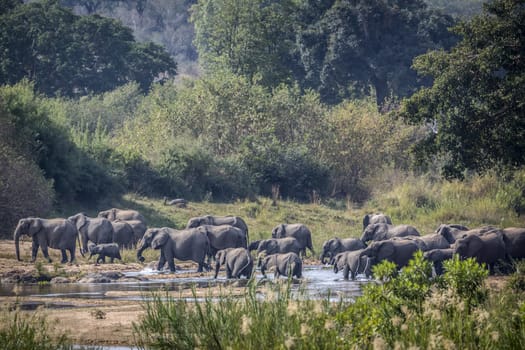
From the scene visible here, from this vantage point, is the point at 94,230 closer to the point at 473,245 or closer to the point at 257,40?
the point at 473,245

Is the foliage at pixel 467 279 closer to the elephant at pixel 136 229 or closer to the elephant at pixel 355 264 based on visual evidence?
the elephant at pixel 355 264

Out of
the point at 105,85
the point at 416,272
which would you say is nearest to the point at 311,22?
the point at 105,85

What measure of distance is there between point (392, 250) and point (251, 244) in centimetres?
580


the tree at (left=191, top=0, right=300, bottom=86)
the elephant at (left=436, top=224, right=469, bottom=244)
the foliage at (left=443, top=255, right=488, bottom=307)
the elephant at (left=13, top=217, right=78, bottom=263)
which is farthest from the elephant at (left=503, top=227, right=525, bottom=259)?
the tree at (left=191, top=0, right=300, bottom=86)

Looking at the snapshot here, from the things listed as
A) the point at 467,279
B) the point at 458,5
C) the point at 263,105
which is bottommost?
the point at 467,279

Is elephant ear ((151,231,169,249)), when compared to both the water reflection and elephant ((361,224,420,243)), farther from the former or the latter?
elephant ((361,224,420,243))

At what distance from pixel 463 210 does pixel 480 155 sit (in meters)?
9.06

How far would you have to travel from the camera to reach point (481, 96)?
100 feet

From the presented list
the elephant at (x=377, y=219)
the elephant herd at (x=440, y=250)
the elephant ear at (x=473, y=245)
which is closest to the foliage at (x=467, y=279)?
the elephant herd at (x=440, y=250)

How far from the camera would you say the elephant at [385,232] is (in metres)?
32.0

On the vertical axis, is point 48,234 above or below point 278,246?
above

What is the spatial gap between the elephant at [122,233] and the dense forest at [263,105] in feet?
9.95

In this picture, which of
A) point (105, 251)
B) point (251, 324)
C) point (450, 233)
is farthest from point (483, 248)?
point (251, 324)

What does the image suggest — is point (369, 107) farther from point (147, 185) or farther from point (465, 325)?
point (465, 325)
